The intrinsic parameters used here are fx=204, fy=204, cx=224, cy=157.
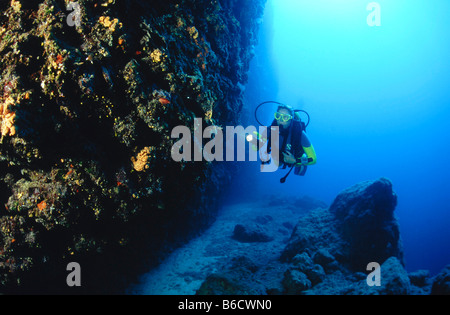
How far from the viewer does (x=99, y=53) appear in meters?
2.96

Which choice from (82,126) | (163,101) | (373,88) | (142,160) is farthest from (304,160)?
(373,88)

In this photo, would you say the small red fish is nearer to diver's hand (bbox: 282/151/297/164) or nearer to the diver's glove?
diver's hand (bbox: 282/151/297/164)

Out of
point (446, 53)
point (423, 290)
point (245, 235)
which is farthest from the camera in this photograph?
point (446, 53)

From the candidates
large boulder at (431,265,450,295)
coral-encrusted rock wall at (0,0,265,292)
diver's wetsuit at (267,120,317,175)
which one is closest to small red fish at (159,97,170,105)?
coral-encrusted rock wall at (0,0,265,292)

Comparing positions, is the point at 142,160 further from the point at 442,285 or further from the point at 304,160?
the point at 442,285

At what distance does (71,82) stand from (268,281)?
222 inches

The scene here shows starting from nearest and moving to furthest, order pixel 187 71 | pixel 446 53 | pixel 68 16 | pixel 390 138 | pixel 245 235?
pixel 68 16, pixel 187 71, pixel 245 235, pixel 390 138, pixel 446 53

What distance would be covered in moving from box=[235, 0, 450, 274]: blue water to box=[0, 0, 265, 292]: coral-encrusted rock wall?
65362 mm

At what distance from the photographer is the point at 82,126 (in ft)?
10.2

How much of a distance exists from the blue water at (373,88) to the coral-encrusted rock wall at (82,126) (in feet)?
214

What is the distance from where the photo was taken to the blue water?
80.1 m

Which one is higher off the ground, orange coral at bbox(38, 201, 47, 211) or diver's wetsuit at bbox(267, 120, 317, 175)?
diver's wetsuit at bbox(267, 120, 317, 175)

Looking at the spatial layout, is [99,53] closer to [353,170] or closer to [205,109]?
[205,109]

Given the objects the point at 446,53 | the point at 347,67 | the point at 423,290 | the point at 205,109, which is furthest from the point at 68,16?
the point at 446,53
